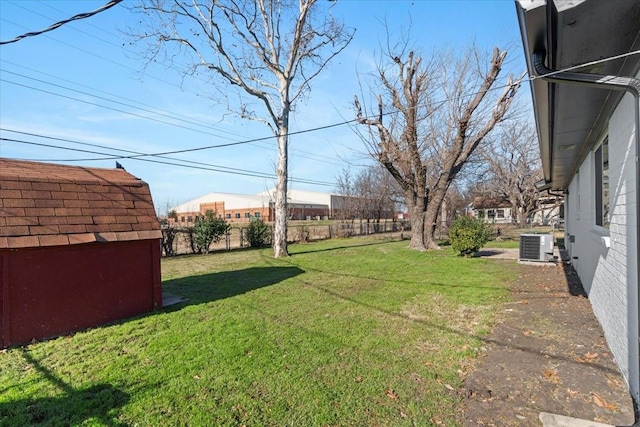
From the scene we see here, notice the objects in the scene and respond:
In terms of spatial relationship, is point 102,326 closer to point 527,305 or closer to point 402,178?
point 527,305

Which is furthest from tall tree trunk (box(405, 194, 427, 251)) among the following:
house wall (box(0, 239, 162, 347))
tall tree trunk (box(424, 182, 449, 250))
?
house wall (box(0, 239, 162, 347))

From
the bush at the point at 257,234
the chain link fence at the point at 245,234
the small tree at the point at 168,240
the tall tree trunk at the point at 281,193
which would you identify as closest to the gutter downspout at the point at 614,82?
the tall tree trunk at the point at 281,193

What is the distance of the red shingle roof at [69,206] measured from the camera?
4895mm

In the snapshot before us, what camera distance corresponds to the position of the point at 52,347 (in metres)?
4.68

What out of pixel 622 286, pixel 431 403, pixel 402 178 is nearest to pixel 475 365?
pixel 431 403

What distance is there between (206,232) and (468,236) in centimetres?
1141

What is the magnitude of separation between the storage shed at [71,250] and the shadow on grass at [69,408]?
191 centimetres

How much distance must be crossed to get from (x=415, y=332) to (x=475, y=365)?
3.86ft

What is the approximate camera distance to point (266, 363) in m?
4.03

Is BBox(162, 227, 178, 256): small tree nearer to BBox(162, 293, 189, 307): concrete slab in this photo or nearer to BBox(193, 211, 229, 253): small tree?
BBox(193, 211, 229, 253): small tree

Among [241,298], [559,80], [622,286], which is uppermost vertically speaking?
[559,80]

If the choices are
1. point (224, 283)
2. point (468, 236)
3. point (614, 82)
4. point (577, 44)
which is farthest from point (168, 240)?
point (614, 82)

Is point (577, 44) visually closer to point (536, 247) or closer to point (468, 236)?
point (536, 247)

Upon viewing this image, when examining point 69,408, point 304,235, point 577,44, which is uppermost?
point 577,44
